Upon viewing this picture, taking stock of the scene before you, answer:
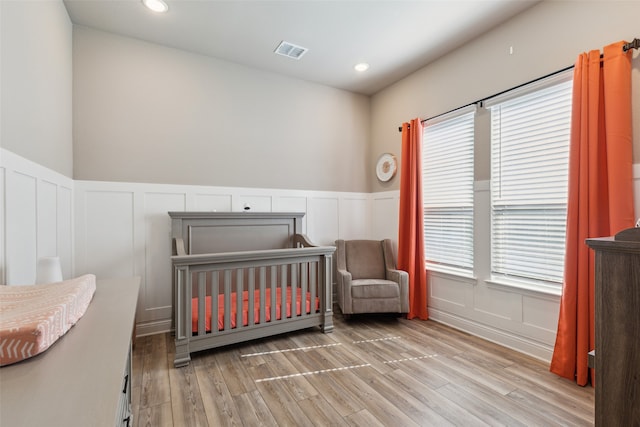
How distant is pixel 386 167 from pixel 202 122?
2.19 metres

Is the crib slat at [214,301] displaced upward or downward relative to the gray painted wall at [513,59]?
downward

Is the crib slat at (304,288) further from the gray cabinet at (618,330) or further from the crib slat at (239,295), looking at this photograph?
the gray cabinet at (618,330)

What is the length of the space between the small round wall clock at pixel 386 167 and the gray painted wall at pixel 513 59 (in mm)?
105

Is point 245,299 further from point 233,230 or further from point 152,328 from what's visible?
point 152,328

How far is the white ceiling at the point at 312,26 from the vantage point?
2281 millimetres

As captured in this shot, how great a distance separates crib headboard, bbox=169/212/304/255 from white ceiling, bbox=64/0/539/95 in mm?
1630

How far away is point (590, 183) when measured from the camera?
188cm

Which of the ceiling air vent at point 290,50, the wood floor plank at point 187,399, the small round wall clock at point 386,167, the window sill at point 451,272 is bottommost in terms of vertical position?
the wood floor plank at point 187,399

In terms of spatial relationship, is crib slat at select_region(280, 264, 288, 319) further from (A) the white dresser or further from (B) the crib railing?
(A) the white dresser

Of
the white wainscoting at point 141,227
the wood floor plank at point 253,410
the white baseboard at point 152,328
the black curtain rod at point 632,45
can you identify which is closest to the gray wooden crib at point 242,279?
the white wainscoting at point 141,227

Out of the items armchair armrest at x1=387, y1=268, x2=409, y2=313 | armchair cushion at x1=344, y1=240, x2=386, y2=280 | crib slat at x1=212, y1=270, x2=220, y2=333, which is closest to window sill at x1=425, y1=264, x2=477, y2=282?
armchair armrest at x1=387, y1=268, x2=409, y2=313

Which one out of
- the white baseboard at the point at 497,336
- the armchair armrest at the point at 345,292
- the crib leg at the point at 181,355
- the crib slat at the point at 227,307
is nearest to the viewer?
the crib leg at the point at 181,355

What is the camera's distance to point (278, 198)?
3.38 m

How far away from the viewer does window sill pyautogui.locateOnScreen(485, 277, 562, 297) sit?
Answer: 7.17 ft
